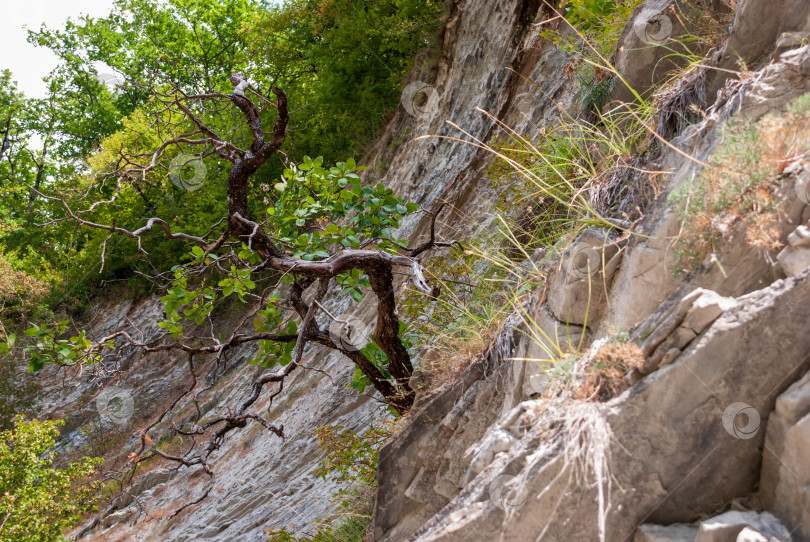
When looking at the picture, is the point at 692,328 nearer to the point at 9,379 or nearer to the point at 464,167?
the point at 464,167

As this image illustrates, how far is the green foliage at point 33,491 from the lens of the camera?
28.7ft

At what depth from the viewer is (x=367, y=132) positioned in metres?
14.7

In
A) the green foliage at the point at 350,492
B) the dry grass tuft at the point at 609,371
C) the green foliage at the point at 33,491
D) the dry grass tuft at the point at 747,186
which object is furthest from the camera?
the green foliage at the point at 33,491

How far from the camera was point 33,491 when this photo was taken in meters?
9.12

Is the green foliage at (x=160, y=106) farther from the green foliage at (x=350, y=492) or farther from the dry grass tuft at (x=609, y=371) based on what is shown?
the dry grass tuft at (x=609, y=371)

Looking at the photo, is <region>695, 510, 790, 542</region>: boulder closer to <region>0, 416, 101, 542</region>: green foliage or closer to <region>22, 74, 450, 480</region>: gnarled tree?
<region>22, 74, 450, 480</region>: gnarled tree

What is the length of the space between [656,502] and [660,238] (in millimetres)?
1423

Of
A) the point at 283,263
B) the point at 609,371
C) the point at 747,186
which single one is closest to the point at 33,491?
the point at 283,263

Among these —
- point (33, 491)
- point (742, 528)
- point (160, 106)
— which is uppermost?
point (160, 106)

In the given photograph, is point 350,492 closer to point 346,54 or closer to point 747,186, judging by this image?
point 747,186

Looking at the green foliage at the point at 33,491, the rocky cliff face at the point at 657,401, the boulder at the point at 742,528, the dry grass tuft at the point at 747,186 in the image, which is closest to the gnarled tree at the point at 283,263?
the rocky cliff face at the point at 657,401

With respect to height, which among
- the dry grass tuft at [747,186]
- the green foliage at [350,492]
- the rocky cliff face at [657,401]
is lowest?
the green foliage at [350,492]

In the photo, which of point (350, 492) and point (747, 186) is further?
point (350, 492)

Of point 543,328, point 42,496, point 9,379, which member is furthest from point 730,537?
point 9,379
